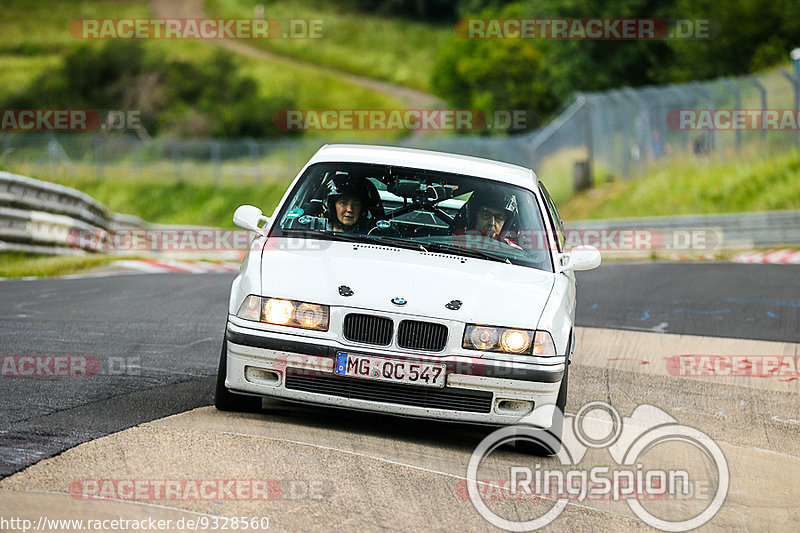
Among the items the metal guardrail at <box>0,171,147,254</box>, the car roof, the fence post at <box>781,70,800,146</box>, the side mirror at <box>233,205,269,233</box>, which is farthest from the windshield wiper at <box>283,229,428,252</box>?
the fence post at <box>781,70,800,146</box>

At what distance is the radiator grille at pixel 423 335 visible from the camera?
6086mm

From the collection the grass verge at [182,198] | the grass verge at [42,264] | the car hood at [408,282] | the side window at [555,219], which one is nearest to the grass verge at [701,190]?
the grass verge at [182,198]

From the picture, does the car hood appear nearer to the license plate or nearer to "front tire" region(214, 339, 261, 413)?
the license plate

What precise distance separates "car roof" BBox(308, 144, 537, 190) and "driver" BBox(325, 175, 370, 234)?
178 millimetres

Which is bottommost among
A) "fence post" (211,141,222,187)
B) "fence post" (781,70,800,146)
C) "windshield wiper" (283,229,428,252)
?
"windshield wiper" (283,229,428,252)

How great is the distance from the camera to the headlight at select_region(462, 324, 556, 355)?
611 cm

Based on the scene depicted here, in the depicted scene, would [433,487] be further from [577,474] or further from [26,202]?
[26,202]

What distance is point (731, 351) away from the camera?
1041cm

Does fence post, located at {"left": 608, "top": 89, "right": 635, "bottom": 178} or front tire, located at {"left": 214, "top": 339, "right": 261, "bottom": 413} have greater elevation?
fence post, located at {"left": 608, "top": 89, "right": 635, "bottom": 178}

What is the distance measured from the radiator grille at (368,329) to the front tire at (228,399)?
740 millimetres

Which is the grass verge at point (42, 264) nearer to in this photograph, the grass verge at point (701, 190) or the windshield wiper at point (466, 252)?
the windshield wiper at point (466, 252)

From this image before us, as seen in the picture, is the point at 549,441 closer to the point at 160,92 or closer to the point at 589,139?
the point at 589,139

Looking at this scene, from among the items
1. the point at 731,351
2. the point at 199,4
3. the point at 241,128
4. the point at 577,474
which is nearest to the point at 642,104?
the point at 731,351

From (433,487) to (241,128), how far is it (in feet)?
220
